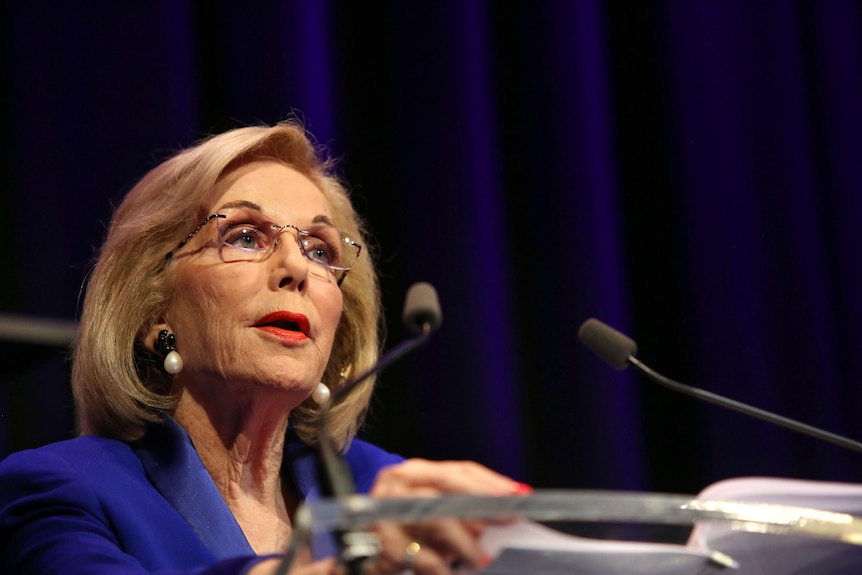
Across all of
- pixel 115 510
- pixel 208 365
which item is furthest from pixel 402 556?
pixel 208 365

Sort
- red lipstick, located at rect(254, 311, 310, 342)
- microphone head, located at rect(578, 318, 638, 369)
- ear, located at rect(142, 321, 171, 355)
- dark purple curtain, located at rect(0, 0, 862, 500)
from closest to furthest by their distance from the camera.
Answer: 1. microphone head, located at rect(578, 318, 638, 369)
2. red lipstick, located at rect(254, 311, 310, 342)
3. ear, located at rect(142, 321, 171, 355)
4. dark purple curtain, located at rect(0, 0, 862, 500)

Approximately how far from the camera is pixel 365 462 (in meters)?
1.98

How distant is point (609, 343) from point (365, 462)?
27.4 inches

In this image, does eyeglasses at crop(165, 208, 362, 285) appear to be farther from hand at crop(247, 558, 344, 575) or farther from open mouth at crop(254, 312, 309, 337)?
hand at crop(247, 558, 344, 575)

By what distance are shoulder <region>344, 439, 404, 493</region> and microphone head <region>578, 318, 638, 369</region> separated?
0.63 m

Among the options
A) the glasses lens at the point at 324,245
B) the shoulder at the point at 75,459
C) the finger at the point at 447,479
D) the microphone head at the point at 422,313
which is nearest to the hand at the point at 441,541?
the finger at the point at 447,479

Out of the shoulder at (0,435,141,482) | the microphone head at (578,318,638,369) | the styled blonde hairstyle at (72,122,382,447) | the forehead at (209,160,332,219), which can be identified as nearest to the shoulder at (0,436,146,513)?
the shoulder at (0,435,141,482)

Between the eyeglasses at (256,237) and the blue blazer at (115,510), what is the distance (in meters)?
0.34

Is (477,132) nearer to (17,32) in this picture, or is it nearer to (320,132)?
(320,132)

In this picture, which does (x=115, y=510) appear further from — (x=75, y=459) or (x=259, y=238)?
(x=259, y=238)

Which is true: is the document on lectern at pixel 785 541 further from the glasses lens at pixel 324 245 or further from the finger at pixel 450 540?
the glasses lens at pixel 324 245

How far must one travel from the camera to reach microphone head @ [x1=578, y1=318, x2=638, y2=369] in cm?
148

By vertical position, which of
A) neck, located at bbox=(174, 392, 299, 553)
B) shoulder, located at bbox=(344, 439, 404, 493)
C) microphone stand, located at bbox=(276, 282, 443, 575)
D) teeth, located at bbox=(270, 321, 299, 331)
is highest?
microphone stand, located at bbox=(276, 282, 443, 575)

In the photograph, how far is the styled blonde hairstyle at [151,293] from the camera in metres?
1.72
